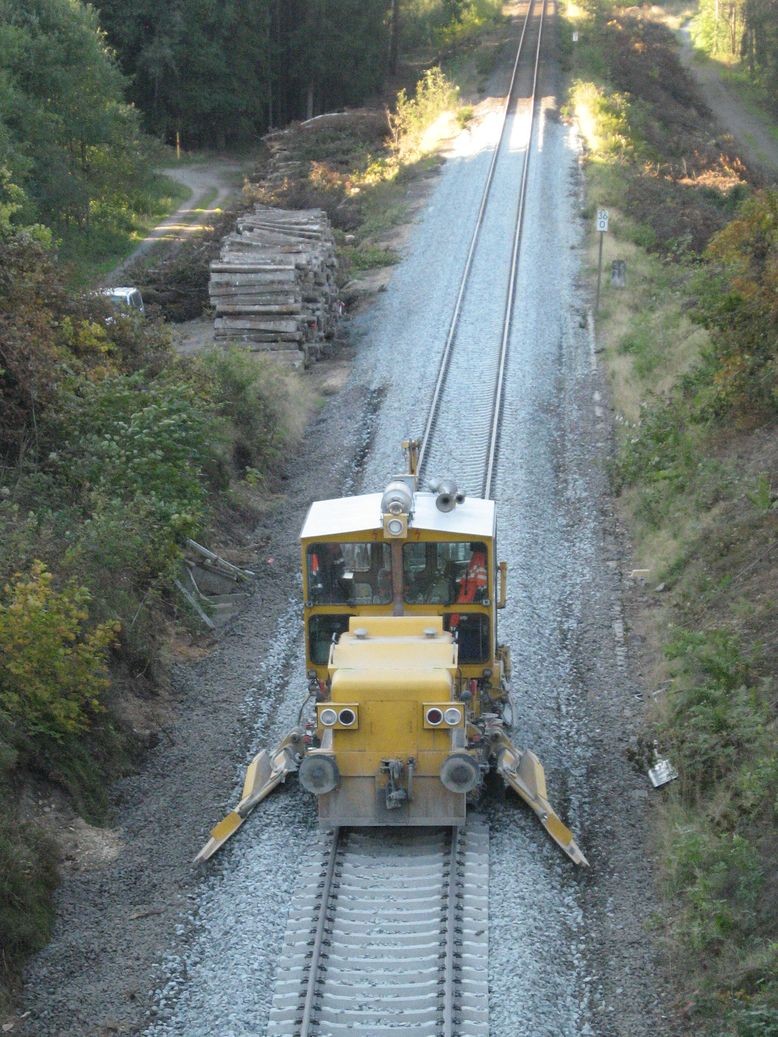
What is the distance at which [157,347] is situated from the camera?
65.4 feet

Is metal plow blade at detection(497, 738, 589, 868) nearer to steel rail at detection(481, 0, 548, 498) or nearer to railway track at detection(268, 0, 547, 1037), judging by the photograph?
railway track at detection(268, 0, 547, 1037)

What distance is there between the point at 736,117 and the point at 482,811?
55.5m

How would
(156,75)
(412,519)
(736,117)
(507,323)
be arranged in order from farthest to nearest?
(736,117) → (156,75) → (507,323) → (412,519)

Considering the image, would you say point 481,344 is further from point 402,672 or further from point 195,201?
point 195,201

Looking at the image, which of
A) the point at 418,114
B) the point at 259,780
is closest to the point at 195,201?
the point at 418,114

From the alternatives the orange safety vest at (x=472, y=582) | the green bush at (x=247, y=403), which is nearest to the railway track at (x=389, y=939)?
the orange safety vest at (x=472, y=582)

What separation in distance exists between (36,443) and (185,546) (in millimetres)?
2294

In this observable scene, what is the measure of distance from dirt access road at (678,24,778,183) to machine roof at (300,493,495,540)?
36496mm

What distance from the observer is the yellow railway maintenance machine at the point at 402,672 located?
1019cm

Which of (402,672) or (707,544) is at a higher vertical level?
(402,672)

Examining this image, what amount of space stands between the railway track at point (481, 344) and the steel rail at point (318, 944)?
8282mm

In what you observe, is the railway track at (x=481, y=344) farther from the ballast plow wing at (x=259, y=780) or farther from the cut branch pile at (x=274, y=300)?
the ballast plow wing at (x=259, y=780)

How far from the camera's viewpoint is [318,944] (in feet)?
30.4

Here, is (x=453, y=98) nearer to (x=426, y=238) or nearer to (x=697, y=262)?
(x=426, y=238)
